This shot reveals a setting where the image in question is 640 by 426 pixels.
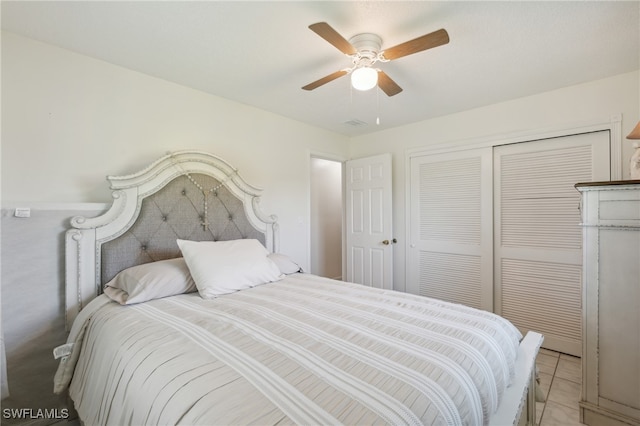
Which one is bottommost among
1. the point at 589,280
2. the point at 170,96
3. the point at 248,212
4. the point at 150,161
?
the point at 589,280

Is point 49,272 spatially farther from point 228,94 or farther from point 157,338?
point 228,94

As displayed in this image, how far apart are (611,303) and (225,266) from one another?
2.36m

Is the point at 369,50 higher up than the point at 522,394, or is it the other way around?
the point at 369,50

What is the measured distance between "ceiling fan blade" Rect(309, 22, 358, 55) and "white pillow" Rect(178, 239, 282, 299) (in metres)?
1.48

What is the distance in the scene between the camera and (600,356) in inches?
65.9

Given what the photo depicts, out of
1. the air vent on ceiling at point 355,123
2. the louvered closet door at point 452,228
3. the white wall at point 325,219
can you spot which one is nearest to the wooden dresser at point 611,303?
the louvered closet door at point 452,228

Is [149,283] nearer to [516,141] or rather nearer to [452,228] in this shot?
[452,228]

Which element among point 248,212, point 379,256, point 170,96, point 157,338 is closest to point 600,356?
point 379,256

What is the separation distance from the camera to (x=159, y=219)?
2162 millimetres

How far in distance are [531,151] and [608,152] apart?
0.53 meters

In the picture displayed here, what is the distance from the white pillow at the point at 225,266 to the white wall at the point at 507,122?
210 centimetres

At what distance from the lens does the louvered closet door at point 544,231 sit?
250 cm

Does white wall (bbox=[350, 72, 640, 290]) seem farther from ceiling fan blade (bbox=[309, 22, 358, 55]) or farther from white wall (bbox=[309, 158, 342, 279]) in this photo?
ceiling fan blade (bbox=[309, 22, 358, 55])

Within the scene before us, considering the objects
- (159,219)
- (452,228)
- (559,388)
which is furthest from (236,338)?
(452,228)
